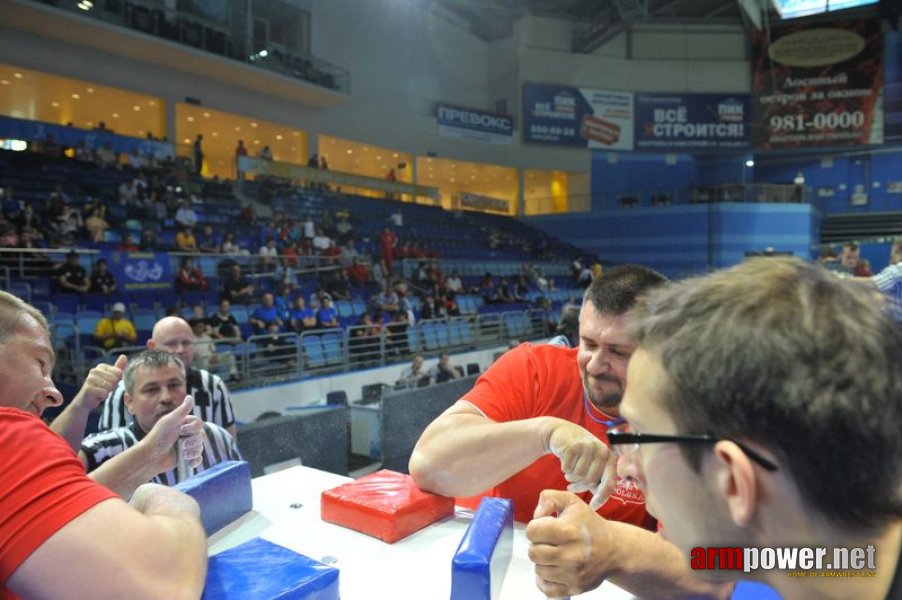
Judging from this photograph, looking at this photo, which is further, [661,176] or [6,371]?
[661,176]

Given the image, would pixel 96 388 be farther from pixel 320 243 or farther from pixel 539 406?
pixel 320 243

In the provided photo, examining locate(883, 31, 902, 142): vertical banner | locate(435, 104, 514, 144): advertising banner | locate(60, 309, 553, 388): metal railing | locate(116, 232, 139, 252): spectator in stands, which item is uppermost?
locate(883, 31, 902, 142): vertical banner

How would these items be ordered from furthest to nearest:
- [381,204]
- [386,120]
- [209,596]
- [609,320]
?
[386,120]
[381,204]
[609,320]
[209,596]

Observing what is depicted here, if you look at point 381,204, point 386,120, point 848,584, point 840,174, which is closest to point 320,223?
point 381,204

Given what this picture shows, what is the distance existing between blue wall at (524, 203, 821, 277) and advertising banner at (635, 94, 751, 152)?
4.12 metres

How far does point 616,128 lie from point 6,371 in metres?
23.7

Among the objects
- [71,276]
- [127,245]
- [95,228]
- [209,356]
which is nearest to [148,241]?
[127,245]

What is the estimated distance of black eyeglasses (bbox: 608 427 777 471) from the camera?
65 centimetres

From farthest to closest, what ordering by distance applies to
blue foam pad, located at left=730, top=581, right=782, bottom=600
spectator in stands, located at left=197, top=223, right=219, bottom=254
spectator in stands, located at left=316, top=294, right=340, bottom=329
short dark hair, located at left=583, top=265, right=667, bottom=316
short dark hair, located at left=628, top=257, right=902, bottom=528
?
1. spectator in stands, located at left=197, top=223, right=219, bottom=254
2. spectator in stands, located at left=316, top=294, right=340, bottom=329
3. short dark hair, located at left=583, top=265, right=667, bottom=316
4. blue foam pad, located at left=730, top=581, right=782, bottom=600
5. short dark hair, located at left=628, top=257, right=902, bottom=528

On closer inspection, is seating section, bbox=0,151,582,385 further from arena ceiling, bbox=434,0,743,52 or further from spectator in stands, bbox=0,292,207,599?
arena ceiling, bbox=434,0,743,52

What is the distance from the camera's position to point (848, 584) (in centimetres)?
69

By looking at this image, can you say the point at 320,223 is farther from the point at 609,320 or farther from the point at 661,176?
the point at 661,176

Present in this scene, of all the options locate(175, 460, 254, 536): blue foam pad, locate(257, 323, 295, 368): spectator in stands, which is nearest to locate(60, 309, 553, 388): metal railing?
locate(257, 323, 295, 368): spectator in stands

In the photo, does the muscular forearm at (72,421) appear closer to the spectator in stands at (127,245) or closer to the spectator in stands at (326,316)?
the spectator in stands at (326,316)
